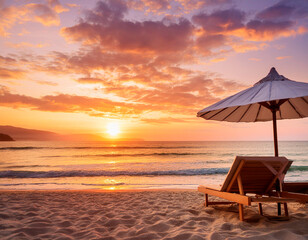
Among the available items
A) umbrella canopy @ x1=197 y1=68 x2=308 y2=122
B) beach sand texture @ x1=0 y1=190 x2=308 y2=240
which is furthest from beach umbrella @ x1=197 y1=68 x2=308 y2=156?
beach sand texture @ x1=0 y1=190 x2=308 y2=240

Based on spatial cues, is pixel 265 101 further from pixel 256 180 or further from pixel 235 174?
pixel 256 180

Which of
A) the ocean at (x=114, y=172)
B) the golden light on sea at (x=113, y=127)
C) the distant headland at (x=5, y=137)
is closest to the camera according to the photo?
the ocean at (x=114, y=172)

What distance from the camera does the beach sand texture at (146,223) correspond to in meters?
3.24

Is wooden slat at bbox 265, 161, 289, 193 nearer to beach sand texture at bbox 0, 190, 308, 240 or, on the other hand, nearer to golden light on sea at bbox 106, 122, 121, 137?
beach sand texture at bbox 0, 190, 308, 240

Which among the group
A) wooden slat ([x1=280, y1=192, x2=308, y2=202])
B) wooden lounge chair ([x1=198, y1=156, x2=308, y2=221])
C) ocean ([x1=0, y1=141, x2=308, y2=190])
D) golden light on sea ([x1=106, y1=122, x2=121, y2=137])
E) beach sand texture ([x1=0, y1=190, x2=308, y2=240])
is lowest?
ocean ([x1=0, y1=141, x2=308, y2=190])

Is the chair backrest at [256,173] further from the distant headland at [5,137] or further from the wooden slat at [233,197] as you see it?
the distant headland at [5,137]

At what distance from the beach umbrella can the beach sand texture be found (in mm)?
1568

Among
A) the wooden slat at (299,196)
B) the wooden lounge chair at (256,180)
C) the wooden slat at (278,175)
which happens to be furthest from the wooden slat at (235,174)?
the wooden slat at (299,196)

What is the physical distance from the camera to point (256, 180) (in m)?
4.13

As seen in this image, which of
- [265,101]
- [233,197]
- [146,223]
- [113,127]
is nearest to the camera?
[265,101]

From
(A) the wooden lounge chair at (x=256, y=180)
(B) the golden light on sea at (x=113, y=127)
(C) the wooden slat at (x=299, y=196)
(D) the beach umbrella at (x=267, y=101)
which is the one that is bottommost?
(C) the wooden slat at (x=299, y=196)

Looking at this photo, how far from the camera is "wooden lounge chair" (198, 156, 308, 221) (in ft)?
11.8

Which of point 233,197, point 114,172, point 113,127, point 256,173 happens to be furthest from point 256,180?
point 113,127

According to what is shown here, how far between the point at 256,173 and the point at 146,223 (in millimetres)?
2133
